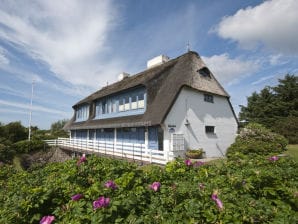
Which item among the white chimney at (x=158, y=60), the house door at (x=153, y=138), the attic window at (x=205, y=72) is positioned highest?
the white chimney at (x=158, y=60)

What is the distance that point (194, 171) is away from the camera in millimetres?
4168

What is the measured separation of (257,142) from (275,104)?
80.4 feet

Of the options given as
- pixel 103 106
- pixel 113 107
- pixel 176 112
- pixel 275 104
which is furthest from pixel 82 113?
pixel 275 104

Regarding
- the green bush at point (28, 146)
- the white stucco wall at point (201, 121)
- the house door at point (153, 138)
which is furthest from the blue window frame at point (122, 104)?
the green bush at point (28, 146)

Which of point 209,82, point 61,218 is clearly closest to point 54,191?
point 61,218

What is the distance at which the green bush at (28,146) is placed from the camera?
1155 inches

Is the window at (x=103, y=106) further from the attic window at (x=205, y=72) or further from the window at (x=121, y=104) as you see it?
the attic window at (x=205, y=72)

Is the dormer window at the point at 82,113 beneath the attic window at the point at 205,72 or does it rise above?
beneath

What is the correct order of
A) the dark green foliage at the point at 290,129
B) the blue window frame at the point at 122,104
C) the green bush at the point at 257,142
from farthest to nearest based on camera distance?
1. the dark green foliage at the point at 290,129
2. the blue window frame at the point at 122,104
3. the green bush at the point at 257,142

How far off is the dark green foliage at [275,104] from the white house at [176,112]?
18831mm

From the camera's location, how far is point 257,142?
17.4 meters

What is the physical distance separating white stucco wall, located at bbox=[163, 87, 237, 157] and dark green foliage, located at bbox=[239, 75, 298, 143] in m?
17.3

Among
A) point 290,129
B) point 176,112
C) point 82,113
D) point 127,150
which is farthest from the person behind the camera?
point 82,113

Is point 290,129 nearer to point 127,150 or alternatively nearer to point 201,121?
point 201,121
